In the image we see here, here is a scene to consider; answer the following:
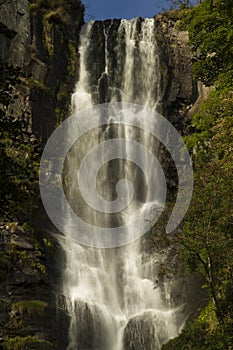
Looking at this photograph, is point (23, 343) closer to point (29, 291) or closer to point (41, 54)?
point (29, 291)

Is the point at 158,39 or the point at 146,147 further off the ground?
the point at 158,39

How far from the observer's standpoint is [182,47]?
3794 cm

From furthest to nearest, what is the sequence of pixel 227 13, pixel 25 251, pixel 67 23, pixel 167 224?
1. pixel 67 23
2. pixel 25 251
3. pixel 167 224
4. pixel 227 13

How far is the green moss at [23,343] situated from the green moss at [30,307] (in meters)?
1.91

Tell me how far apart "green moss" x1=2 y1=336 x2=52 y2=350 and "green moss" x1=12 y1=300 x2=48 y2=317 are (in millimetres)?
1915


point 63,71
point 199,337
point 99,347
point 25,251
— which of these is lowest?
point 199,337

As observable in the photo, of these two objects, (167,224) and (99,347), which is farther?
(99,347)

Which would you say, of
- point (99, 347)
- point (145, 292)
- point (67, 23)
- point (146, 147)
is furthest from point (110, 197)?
point (67, 23)

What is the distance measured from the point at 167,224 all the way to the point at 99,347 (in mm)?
7018

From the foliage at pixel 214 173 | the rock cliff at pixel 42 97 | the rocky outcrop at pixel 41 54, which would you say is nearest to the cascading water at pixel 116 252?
the rock cliff at pixel 42 97

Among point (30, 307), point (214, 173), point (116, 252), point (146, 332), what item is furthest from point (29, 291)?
point (214, 173)

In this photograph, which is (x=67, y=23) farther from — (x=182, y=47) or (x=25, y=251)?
(x=25, y=251)

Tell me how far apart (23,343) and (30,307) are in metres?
2.76

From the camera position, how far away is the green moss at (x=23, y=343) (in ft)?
56.2
